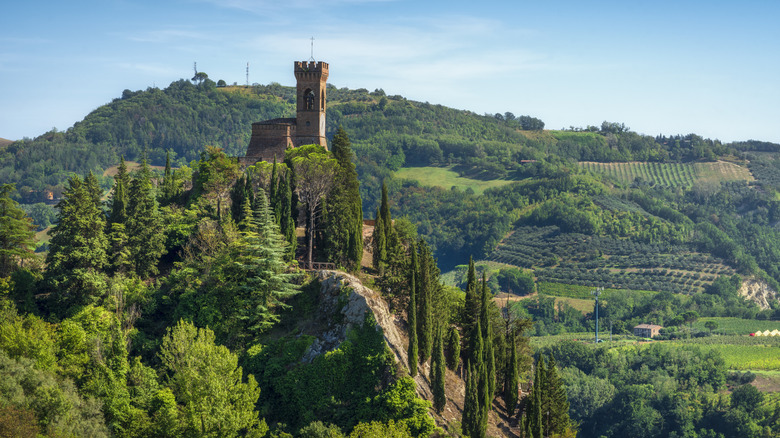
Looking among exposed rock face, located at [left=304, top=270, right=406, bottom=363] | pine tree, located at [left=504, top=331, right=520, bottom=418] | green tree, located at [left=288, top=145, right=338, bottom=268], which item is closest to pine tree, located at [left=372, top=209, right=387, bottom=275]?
green tree, located at [left=288, top=145, right=338, bottom=268]

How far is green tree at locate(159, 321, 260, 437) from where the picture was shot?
5553cm

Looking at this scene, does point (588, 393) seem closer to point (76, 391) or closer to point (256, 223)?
point (256, 223)

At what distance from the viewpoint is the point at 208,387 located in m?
56.2

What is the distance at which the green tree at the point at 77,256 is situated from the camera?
65750mm

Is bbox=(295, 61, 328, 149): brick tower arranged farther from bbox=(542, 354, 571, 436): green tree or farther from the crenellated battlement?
bbox=(542, 354, 571, 436): green tree

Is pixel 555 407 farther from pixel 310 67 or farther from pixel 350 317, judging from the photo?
pixel 310 67

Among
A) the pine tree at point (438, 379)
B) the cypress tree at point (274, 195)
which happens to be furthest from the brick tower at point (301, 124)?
the pine tree at point (438, 379)

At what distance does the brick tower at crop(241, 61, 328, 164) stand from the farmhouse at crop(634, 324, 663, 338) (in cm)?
11533

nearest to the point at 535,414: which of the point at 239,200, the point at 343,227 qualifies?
the point at 343,227

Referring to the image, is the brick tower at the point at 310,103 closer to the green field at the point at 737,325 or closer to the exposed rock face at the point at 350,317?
the exposed rock face at the point at 350,317

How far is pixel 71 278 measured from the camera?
65688 millimetres

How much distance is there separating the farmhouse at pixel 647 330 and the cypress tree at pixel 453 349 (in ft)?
411

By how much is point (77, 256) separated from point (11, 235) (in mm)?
7965

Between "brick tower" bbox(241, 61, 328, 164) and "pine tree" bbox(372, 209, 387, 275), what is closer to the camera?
"pine tree" bbox(372, 209, 387, 275)
